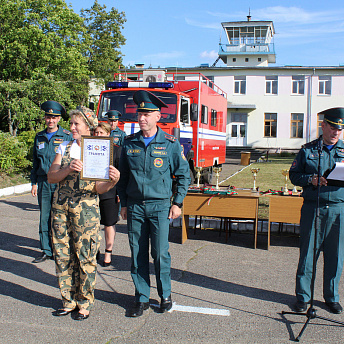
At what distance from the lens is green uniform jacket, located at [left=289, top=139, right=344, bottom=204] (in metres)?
4.31

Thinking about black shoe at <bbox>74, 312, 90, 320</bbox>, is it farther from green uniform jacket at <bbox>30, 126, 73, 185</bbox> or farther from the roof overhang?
the roof overhang

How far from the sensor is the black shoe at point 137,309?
4.14m

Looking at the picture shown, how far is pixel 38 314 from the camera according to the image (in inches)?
164

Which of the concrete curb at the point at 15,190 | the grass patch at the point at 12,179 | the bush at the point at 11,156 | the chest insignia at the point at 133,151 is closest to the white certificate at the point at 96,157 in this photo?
the chest insignia at the point at 133,151

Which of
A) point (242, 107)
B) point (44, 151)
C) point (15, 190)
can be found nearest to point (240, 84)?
point (242, 107)

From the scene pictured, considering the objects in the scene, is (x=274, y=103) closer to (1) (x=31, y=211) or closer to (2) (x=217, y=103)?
(2) (x=217, y=103)

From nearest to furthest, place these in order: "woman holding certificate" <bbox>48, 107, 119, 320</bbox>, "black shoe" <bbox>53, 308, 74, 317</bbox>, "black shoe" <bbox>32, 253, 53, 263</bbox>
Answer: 1. "woman holding certificate" <bbox>48, 107, 119, 320</bbox>
2. "black shoe" <bbox>53, 308, 74, 317</bbox>
3. "black shoe" <bbox>32, 253, 53, 263</bbox>

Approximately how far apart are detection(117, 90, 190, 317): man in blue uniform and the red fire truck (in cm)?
537

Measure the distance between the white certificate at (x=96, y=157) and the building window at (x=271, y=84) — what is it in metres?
38.7

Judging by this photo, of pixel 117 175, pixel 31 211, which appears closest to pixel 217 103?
pixel 31 211

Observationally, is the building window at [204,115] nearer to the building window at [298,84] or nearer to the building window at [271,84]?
the building window at [271,84]

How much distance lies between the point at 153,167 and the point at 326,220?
1.88 m

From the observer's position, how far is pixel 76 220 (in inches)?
157

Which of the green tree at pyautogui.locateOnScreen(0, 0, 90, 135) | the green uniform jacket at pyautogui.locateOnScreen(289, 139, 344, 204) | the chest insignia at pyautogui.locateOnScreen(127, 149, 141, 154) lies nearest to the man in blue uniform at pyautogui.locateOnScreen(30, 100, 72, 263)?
the chest insignia at pyautogui.locateOnScreen(127, 149, 141, 154)
